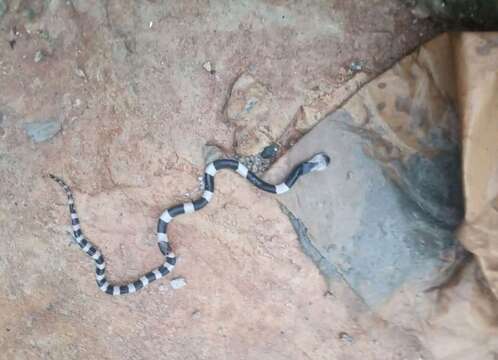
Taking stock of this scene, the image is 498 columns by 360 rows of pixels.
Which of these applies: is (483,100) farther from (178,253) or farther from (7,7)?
(7,7)

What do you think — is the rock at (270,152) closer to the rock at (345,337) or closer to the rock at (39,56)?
the rock at (345,337)

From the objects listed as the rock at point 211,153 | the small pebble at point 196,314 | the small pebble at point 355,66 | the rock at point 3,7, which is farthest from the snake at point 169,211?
the rock at point 3,7

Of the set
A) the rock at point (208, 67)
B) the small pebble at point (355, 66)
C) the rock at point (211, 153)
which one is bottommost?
the rock at point (211, 153)

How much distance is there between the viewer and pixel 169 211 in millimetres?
3748

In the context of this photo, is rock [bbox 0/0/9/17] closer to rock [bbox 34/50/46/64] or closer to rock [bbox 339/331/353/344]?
rock [bbox 34/50/46/64]

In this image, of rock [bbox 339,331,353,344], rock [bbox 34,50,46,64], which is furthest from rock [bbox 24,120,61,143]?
rock [bbox 339,331,353,344]

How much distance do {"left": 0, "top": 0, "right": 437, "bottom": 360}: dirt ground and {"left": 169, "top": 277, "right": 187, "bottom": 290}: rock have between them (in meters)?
0.05

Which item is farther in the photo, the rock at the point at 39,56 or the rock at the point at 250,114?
the rock at the point at 39,56

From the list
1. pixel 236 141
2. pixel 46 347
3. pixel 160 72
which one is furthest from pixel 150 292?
pixel 160 72

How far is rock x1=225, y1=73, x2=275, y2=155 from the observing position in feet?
11.4

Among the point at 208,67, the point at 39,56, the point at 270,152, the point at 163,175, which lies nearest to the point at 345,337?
the point at 270,152

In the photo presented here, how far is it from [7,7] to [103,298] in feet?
7.39

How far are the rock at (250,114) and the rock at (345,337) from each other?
1.53m

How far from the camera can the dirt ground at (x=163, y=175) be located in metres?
3.43
